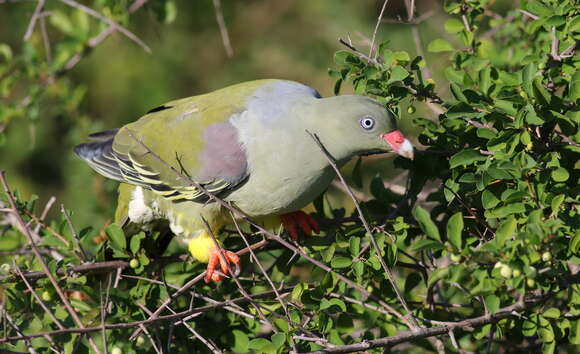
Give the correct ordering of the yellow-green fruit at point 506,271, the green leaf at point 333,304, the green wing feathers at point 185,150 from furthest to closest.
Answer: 1. the green wing feathers at point 185,150
2. the green leaf at point 333,304
3. the yellow-green fruit at point 506,271

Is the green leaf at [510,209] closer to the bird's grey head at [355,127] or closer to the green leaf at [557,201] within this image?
the green leaf at [557,201]

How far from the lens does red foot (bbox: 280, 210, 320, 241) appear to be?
11.0 ft

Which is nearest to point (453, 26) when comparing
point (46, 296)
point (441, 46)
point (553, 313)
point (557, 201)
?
point (441, 46)

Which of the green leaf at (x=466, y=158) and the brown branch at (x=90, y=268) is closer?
the green leaf at (x=466, y=158)

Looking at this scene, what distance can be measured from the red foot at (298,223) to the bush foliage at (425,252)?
0.08 m

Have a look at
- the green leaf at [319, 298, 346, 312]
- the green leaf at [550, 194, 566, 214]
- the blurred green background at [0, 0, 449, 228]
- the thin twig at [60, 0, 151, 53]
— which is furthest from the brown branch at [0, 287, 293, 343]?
the blurred green background at [0, 0, 449, 228]

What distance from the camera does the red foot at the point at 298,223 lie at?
3.35 m

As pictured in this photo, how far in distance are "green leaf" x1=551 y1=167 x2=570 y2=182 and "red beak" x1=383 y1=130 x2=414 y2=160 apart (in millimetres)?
637

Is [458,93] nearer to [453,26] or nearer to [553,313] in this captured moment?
[453,26]

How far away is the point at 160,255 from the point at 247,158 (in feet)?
2.19

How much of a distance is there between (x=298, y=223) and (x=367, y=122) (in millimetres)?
743

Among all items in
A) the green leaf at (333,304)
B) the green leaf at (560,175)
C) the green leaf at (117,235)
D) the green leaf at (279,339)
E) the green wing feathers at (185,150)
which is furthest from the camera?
the green wing feathers at (185,150)

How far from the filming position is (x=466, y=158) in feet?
8.20

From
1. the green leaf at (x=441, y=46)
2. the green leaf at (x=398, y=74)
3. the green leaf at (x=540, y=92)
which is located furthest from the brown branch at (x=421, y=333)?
the green leaf at (x=441, y=46)
